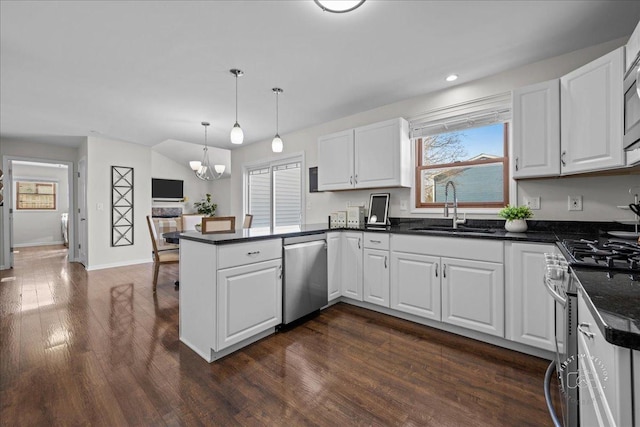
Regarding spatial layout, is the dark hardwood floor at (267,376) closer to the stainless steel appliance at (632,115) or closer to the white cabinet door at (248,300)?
the white cabinet door at (248,300)

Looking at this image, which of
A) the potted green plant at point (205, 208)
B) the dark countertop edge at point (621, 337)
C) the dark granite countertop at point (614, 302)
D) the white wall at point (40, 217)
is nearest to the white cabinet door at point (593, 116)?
the dark granite countertop at point (614, 302)

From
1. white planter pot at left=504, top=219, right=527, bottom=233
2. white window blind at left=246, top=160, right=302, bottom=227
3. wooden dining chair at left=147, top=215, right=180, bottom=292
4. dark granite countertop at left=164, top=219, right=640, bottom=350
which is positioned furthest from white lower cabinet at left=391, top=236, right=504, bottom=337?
wooden dining chair at left=147, top=215, right=180, bottom=292

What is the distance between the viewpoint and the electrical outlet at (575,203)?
2.24m

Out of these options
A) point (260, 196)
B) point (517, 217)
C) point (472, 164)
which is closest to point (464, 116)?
point (472, 164)

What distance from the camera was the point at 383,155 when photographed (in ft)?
10.2

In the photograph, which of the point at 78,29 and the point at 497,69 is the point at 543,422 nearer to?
the point at 497,69

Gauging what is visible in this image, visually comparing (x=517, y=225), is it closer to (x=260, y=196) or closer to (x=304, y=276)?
(x=304, y=276)

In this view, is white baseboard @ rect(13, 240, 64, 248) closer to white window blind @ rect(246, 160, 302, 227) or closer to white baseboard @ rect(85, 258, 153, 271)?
white baseboard @ rect(85, 258, 153, 271)

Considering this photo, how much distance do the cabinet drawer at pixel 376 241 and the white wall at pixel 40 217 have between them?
911 cm

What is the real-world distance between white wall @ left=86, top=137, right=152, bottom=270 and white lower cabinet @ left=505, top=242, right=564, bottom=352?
6.29 m

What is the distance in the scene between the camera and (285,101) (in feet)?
10.8

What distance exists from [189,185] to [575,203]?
9517mm

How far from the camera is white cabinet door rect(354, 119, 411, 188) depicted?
9.85 ft

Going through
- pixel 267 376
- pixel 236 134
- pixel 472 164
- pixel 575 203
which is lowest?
pixel 267 376
